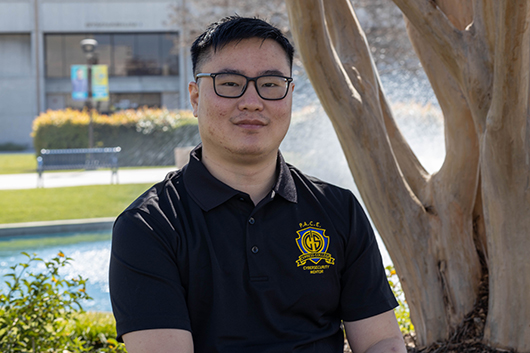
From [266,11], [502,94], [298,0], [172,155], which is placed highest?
[266,11]

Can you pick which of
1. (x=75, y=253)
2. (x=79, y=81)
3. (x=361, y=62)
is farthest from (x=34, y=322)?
(x=79, y=81)

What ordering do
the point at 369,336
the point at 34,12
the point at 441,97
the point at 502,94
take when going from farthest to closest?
the point at 34,12, the point at 441,97, the point at 502,94, the point at 369,336

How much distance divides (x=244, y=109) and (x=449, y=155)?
5.66 ft

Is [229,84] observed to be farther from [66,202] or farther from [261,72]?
[66,202]

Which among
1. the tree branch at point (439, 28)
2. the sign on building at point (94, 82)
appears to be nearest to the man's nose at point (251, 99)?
the tree branch at point (439, 28)

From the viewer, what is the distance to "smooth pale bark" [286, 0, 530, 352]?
251 cm

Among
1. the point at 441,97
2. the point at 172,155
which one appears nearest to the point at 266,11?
the point at 172,155

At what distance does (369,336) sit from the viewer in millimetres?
1847

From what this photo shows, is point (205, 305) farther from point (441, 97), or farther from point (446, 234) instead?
point (441, 97)

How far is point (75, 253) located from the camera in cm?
755

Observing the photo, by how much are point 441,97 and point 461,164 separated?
42 centimetres

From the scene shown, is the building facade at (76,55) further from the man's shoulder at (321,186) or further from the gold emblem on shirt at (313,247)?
the gold emblem on shirt at (313,247)

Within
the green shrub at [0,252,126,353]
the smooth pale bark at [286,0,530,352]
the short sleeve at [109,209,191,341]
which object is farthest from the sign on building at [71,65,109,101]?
the short sleeve at [109,209,191,341]

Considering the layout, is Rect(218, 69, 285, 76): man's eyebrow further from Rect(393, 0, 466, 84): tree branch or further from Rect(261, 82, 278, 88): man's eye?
Rect(393, 0, 466, 84): tree branch
